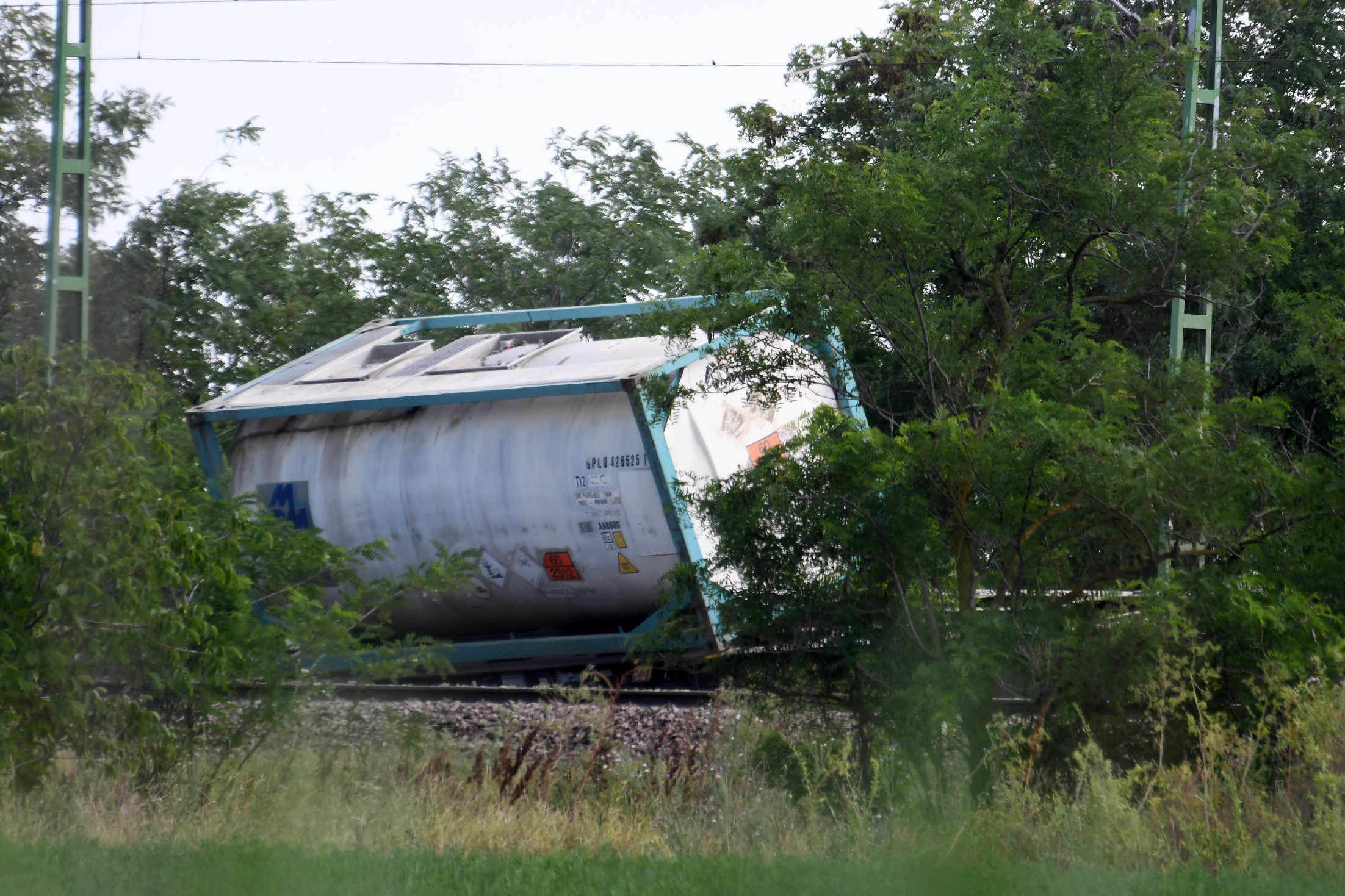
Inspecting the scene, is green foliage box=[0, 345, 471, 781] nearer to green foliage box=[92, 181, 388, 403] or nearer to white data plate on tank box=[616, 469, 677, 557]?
white data plate on tank box=[616, 469, 677, 557]

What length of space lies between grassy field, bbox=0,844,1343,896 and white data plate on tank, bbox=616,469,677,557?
4366 millimetres

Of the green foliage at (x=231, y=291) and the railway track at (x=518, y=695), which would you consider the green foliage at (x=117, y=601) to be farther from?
the green foliage at (x=231, y=291)

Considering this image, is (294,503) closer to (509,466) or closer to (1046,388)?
(509,466)

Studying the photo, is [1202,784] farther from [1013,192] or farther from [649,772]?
[1013,192]

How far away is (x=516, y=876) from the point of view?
4.68m

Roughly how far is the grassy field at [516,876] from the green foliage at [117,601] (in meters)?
1.21

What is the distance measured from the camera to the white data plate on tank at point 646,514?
9211mm

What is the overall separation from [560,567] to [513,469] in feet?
2.92

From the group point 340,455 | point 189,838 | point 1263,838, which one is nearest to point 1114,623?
point 1263,838

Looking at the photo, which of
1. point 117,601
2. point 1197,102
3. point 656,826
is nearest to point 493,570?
point 117,601

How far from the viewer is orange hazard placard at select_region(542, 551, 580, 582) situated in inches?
380

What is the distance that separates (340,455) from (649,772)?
4.85m

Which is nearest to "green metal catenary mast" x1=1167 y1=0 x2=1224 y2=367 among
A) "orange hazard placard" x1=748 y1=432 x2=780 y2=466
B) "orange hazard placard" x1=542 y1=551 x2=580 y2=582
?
"orange hazard placard" x1=748 y1=432 x2=780 y2=466

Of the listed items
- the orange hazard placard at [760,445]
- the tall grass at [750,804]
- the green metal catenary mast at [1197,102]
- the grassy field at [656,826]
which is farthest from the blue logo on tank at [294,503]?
the green metal catenary mast at [1197,102]
